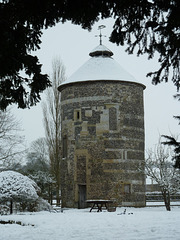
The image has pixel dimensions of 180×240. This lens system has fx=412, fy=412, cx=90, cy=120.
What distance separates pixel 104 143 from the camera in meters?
26.7

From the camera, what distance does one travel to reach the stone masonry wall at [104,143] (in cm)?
2648

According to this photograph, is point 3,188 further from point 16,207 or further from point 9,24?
point 9,24

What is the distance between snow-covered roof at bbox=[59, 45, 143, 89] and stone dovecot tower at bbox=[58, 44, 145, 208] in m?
0.07

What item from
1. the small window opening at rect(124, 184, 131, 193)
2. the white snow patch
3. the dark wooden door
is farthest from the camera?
the white snow patch

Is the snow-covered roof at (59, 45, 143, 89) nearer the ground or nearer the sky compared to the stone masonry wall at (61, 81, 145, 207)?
nearer the sky

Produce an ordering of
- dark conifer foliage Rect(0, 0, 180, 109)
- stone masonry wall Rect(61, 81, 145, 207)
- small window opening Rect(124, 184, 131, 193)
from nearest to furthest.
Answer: dark conifer foliage Rect(0, 0, 180, 109) → stone masonry wall Rect(61, 81, 145, 207) → small window opening Rect(124, 184, 131, 193)

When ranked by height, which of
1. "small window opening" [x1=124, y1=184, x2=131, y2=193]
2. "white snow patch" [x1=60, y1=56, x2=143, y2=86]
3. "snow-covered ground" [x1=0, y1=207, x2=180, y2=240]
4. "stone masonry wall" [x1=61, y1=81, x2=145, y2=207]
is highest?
"white snow patch" [x1=60, y1=56, x2=143, y2=86]

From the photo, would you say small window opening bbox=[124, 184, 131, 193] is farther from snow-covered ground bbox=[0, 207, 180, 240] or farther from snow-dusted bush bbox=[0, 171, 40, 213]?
snow-covered ground bbox=[0, 207, 180, 240]

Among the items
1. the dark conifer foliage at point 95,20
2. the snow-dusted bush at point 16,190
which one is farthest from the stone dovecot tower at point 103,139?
the dark conifer foliage at point 95,20

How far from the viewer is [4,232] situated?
10.8m

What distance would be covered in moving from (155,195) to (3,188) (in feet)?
94.6

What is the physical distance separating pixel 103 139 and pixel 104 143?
10.5 inches

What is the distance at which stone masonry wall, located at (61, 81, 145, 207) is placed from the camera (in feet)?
86.9

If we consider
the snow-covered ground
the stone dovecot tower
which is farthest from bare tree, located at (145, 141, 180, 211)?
the snow-covered ground
